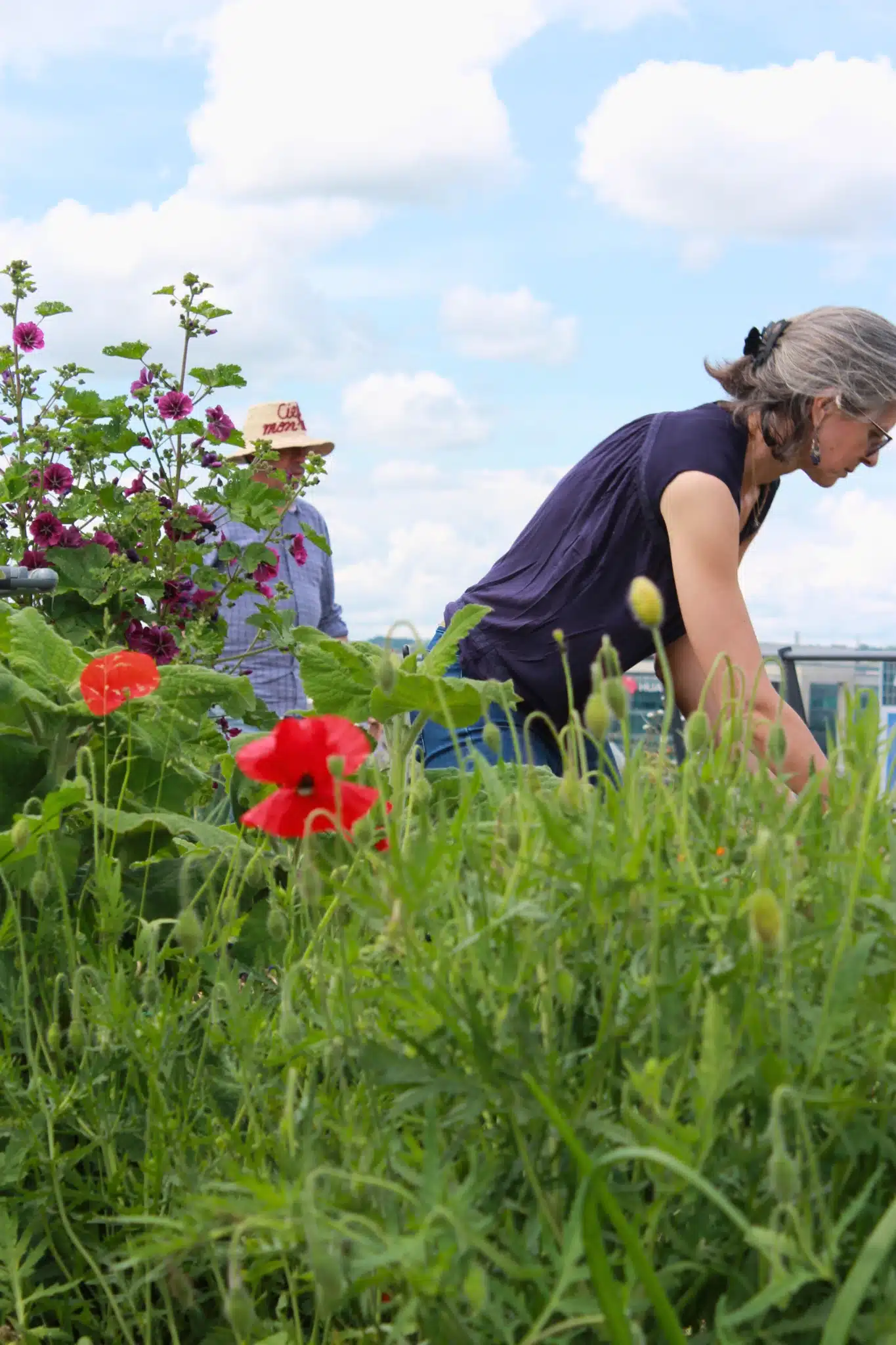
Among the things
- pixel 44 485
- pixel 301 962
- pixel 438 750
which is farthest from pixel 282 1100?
pixel 44 485

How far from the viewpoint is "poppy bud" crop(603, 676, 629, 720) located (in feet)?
2.84

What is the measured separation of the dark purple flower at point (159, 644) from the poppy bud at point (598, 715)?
225 centimetres

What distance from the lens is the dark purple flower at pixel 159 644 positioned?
3041 mm

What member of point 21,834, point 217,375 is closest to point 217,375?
point 217,375

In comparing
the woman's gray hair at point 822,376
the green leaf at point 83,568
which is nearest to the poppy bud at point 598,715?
the woman's gray hair at point 822,376

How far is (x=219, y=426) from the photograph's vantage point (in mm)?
3375

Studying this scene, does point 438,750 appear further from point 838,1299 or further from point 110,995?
point 838,1299

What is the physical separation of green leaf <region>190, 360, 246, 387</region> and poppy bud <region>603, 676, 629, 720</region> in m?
2.70

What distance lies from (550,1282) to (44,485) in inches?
109

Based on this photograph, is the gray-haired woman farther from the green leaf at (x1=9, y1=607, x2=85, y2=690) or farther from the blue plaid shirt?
the blue plaid shirt

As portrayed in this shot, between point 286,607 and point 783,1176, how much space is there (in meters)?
3.93

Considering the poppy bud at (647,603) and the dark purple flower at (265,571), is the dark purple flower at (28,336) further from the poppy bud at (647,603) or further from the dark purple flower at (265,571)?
the poppy bud at (647,603)

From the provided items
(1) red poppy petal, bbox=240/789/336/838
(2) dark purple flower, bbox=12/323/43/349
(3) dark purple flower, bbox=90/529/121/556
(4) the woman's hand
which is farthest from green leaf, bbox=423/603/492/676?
(2) dark purple flower, bbox=12/323/43/349

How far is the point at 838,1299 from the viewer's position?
65cm
